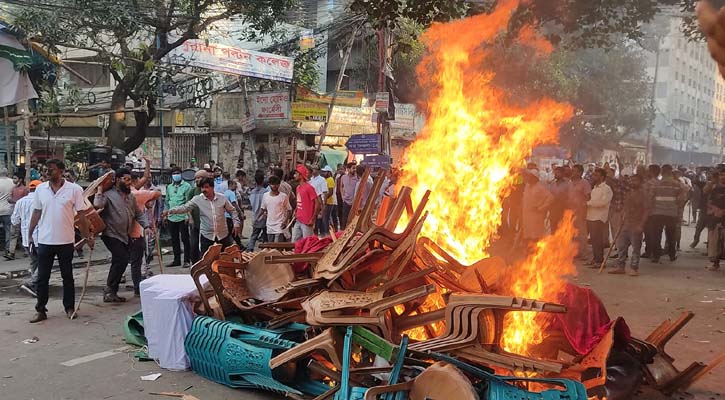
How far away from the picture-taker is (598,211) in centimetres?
1102

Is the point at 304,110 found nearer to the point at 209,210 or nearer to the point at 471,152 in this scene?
the point at 209,210

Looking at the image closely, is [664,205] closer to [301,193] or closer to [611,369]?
[301,193]

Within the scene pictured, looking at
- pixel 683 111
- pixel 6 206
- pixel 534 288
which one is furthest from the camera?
pixel 683 111

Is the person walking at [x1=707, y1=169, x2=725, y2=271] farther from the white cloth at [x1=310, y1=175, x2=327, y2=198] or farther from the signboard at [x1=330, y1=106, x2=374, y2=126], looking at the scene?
the signboard at [x1=330, y1=106, x2=374, y2=126]

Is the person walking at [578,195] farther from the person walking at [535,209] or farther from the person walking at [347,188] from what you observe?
the person walking at [347,188]

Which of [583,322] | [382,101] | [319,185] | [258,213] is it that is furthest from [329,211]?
[583,322]

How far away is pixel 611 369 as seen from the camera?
14.5 ft

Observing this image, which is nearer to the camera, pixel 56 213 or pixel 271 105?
pixel 56 213

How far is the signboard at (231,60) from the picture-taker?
16375mm

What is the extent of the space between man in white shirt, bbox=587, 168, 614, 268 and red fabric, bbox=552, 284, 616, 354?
22.3ft

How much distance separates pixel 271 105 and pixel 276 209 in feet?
42.2

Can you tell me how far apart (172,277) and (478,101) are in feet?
13.5

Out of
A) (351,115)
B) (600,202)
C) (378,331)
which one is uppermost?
(351,115)

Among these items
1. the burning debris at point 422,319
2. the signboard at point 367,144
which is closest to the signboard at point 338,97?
the signboard at point 367,144
